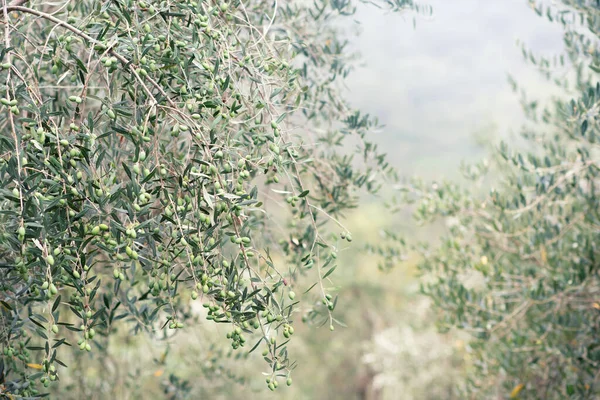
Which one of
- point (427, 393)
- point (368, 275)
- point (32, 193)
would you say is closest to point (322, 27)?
point (32, 193)

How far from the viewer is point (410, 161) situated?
45.0 ft

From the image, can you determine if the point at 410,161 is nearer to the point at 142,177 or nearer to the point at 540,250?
the point at 540,250

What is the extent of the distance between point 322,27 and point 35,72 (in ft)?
6.52

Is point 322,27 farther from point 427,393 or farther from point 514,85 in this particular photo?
point 427,393

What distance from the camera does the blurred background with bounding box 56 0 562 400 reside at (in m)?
10.5

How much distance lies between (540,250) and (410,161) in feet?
32.5

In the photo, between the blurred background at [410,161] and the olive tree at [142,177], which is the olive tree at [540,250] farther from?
the blurred background at [410,161]

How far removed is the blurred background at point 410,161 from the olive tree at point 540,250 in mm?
3936

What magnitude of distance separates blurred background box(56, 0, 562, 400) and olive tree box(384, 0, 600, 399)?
394cm

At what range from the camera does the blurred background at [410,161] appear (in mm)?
10461

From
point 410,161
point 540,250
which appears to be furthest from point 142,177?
point 410,161

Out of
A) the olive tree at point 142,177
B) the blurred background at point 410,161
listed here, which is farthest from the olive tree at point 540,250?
the blurred background at point 410,161

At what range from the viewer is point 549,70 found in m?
4.05

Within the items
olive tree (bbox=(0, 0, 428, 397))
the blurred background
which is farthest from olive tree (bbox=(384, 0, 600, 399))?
the blurred background
